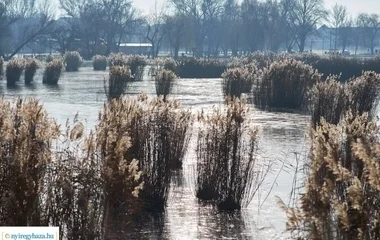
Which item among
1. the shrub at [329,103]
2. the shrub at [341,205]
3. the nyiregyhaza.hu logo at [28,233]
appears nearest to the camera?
the shrub at [341,205]

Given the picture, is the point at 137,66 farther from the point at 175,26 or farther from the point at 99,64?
Result: the point at 175,26

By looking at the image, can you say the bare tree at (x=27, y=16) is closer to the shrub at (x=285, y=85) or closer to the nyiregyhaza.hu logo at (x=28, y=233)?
the shrub at (x=285, y=85)

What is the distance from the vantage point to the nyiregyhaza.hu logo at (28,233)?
512cm

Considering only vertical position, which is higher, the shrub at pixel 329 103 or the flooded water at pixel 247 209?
the shrub at pixel 329 103

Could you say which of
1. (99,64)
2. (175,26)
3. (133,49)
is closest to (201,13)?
(133,49)

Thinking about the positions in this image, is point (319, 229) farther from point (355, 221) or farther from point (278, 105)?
point (278, 105)

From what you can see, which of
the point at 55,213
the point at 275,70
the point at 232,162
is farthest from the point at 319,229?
the point at 275,70

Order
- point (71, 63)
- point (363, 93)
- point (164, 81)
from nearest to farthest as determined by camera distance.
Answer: point (363, 93), point (164, 81), point (71, 63)

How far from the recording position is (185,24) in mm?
77062

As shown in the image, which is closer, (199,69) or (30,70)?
(30,70)

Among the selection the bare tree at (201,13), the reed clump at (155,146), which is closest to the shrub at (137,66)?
the reed clump at (155,146)

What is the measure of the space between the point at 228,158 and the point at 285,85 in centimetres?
1373

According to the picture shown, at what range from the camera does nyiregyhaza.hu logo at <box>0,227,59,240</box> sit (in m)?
5.12

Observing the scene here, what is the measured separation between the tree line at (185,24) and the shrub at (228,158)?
5877cm
